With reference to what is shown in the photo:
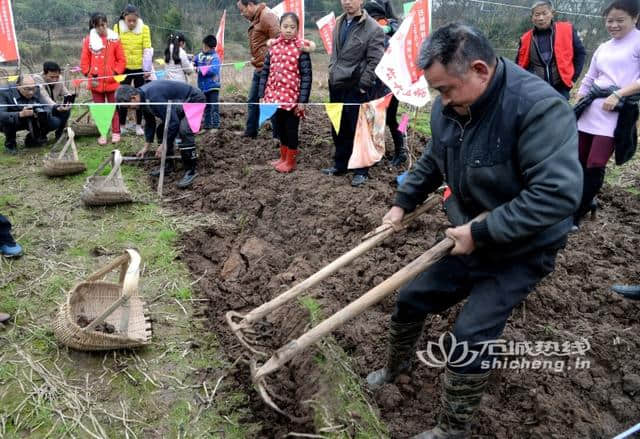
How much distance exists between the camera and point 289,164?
6215 millimetres

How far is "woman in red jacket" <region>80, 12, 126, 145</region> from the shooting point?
7.38 metres

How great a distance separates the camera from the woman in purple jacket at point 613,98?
12.7 feet

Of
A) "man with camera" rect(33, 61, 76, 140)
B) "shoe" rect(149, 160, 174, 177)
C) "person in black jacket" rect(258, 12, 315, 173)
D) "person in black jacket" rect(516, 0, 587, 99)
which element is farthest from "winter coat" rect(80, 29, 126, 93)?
"person in black jacket" rect(516, 0, 587, 99)

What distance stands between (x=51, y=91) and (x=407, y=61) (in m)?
5.91

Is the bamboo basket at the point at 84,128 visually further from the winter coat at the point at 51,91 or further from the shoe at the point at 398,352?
the shoe at the point at 398,352

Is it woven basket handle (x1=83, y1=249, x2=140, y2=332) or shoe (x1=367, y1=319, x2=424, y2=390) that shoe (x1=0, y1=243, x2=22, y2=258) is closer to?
woven basket handle (x1=83, y1=249, x2=140, y2=332)

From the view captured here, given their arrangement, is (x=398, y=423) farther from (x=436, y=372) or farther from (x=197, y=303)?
(x=197, y=303)

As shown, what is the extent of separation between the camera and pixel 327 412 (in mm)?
2521

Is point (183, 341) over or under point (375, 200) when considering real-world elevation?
under

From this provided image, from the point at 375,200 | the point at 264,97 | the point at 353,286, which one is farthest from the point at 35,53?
the point at 353,286

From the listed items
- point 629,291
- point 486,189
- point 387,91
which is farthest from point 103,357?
point 387,91

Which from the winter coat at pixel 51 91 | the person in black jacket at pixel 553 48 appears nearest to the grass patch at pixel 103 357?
the winter coat at pixel 51 91

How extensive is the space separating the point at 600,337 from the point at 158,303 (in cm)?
322

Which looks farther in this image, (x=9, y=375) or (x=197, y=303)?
(x=197, y=303)
